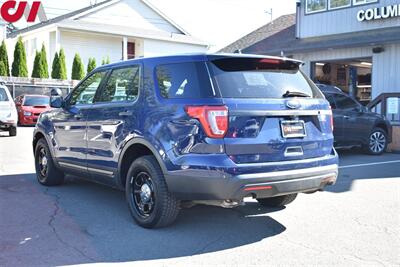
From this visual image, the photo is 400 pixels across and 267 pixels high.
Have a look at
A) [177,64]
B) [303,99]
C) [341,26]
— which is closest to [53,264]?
[177,64]

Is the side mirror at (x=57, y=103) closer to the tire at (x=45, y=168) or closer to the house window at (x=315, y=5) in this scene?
the tire at (x=45, y=168)

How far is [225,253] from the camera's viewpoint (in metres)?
4.54

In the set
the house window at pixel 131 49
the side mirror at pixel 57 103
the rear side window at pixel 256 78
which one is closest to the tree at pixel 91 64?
the house window at pixel 131 49

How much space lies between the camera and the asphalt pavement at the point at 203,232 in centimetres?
441

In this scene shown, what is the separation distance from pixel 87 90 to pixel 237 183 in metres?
2.98

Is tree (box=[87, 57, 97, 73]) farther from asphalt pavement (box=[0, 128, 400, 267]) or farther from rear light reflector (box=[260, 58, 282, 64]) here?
rear light reflector (box=[260, 58, 282, 64])

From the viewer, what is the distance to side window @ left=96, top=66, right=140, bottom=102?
5605 mm

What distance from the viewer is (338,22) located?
17.2 m

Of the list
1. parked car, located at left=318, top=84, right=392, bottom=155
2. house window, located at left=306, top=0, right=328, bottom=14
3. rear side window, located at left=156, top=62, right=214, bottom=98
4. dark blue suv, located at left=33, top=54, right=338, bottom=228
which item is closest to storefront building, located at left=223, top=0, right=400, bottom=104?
house window, located at left=306, top=0, right=328, bottom=14

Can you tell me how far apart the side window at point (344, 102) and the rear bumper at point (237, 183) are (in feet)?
20.9

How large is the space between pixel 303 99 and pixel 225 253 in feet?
5.89

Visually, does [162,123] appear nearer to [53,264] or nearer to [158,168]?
[158,168]

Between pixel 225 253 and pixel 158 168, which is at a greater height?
pixel 158 168

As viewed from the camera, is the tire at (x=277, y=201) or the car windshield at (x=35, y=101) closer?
the tire at (x=277, y=201)
